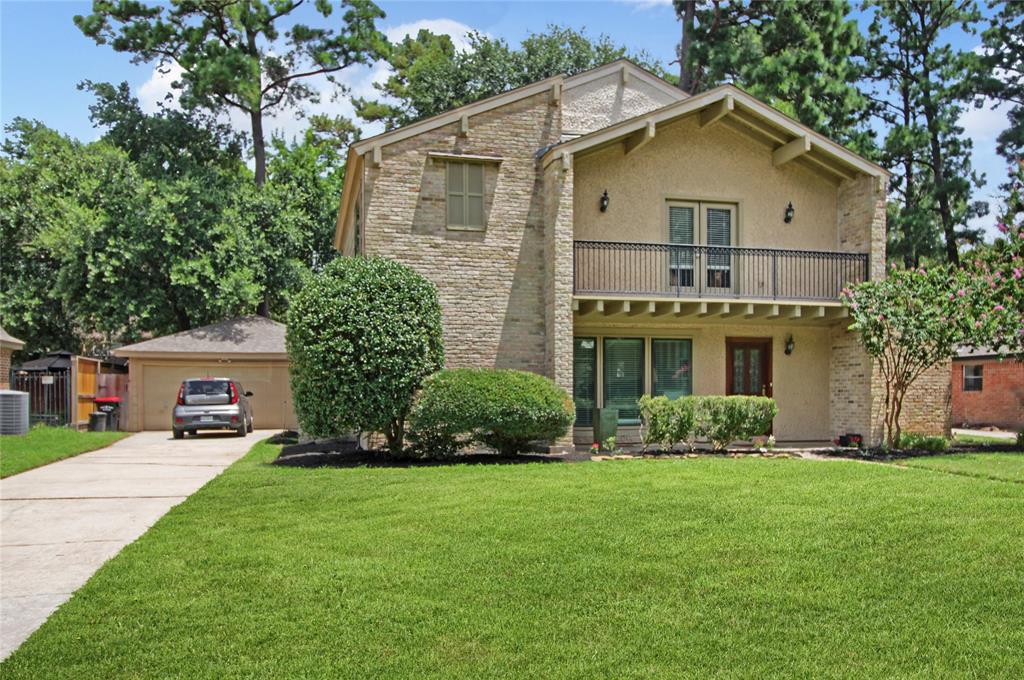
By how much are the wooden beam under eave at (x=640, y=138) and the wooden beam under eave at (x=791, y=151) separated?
10.6 ft

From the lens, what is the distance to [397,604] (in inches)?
233

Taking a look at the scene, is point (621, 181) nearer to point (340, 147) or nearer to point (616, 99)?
point (616, 99)

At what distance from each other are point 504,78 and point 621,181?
19.3 meters

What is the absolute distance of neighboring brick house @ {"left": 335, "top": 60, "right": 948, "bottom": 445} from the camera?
16.6 m

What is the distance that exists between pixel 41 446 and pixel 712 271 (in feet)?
48.4

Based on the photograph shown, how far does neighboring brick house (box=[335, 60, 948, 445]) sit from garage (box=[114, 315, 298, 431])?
9532mm

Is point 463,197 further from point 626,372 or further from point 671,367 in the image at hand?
point 671,367

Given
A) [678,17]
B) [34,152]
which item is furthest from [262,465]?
[678,17]

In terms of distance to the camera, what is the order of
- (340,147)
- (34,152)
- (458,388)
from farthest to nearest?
(340,147) → (34,152) → (458,388)

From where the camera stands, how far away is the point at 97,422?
2525 cm

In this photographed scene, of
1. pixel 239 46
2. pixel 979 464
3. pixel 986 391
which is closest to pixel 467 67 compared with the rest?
pixel 239 46

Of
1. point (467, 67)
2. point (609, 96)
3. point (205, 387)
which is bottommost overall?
point (205, 387)

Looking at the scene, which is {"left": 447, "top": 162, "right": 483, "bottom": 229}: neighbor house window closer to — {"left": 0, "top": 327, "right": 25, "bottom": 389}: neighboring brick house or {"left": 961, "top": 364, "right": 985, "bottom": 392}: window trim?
{"left": 0, "top": 327, "right": 25, "bottom": 389}: neighboring brick house

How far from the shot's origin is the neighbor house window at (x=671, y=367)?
18.3 metres
